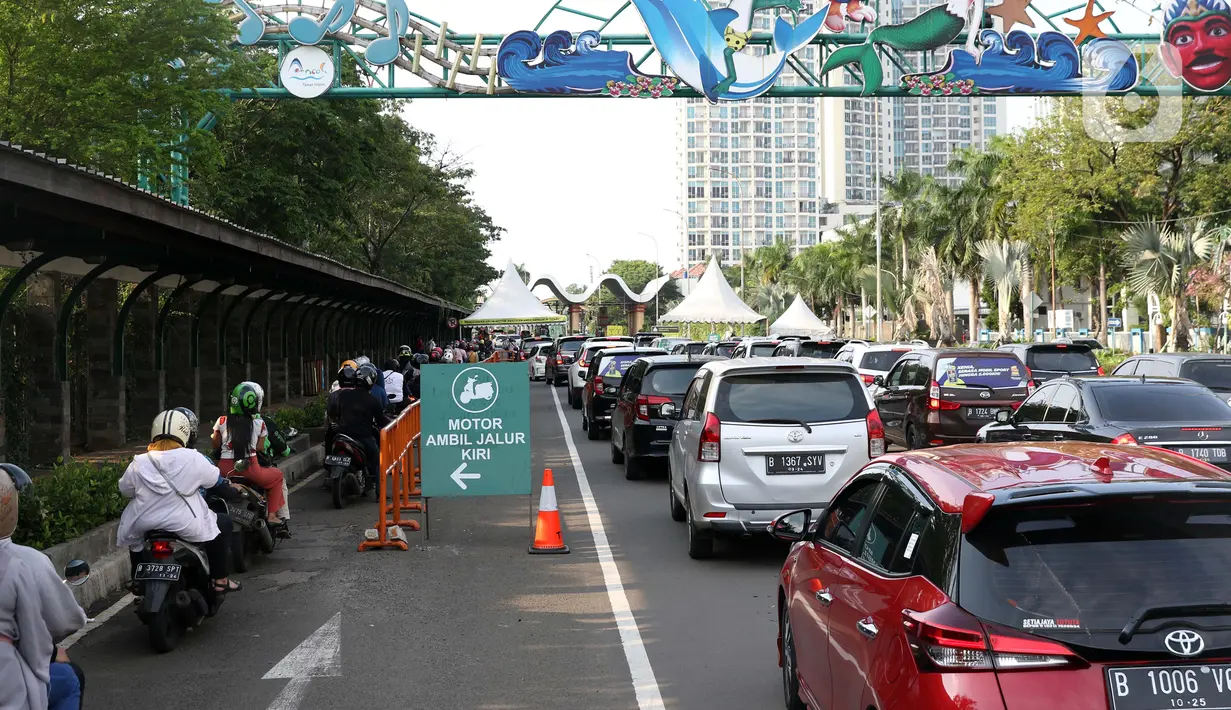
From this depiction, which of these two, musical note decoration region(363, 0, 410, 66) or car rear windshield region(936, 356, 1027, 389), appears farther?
musical note decoration region(363, 0, 410, 66)

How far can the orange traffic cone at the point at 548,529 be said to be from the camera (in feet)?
38.3

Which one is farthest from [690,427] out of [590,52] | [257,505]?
[590,52]

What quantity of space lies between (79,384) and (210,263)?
166 inches

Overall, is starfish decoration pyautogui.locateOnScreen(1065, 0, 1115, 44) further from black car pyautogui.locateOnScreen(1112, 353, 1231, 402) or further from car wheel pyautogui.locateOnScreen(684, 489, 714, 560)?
car wheel pyautogui.locateOnScreen(684, 489, 714, 560)

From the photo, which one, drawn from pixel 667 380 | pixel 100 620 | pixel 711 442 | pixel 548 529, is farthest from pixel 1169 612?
pixel 667 380

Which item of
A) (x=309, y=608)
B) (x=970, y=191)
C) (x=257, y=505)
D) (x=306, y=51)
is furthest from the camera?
(x=970, y=191)

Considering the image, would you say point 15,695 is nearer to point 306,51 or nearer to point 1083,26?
point 306,51

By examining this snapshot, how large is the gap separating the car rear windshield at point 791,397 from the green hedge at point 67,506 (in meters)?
5.29

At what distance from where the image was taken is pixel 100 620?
905cm

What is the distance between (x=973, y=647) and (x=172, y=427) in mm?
6014

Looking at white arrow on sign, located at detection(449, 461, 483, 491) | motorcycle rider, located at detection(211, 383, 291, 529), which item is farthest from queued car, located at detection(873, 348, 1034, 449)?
motorcycle rider, located at detection(211, 383, 291, 529)

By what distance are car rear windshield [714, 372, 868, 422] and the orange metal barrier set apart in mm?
3286

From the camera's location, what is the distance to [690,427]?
38.6 ft

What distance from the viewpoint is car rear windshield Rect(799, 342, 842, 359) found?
29203 mm
